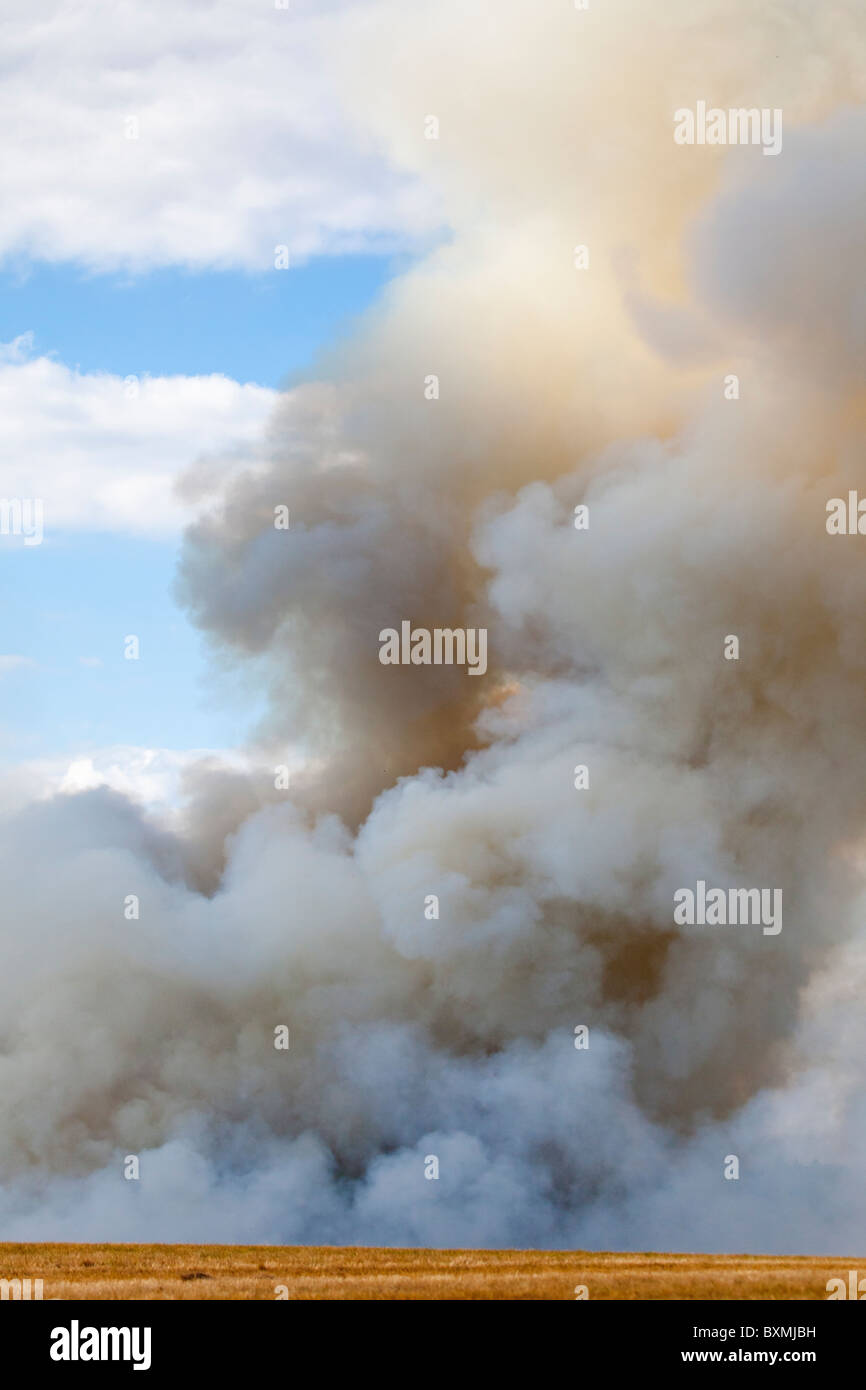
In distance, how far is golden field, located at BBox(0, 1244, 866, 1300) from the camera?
34844 millimetres

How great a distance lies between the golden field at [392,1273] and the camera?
114 feet

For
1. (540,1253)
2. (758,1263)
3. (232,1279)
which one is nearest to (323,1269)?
(232,1279)

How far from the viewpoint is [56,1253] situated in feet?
139

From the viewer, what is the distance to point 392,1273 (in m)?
37.7

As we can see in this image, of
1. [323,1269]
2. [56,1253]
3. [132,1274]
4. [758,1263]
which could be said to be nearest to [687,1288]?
[758,1263]

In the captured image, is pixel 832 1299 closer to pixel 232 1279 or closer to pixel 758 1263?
pixel 758 1263

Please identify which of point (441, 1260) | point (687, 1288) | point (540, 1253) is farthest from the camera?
point (540, 1253)

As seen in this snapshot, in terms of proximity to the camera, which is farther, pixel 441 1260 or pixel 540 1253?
pixel 540 1253

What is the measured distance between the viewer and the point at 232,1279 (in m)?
37.0
